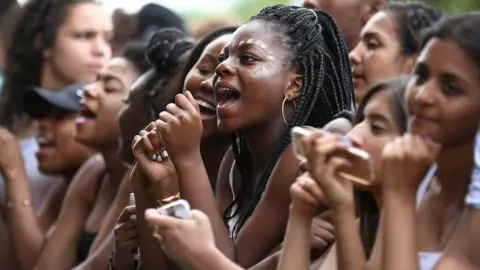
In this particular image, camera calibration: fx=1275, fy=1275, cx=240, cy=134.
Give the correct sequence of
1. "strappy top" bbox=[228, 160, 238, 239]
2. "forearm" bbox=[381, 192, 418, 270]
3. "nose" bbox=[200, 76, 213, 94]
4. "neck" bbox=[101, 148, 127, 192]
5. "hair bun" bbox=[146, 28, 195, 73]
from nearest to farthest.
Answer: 1. "forearm" bbox=[381, 192, 418, 270]
2. "strappy top" bbox=[228, 160, 238, 239]
3. "nose" bbox=[200, 76, 213, 94]
4. "hair bun" bbox=[146, 28, 195, 73]
5. "neck" bbox=[101, 148, 127, 192]

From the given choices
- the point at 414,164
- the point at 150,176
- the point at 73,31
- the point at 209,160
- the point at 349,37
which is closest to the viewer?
the point at 414,164

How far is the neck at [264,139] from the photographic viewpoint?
384 centimetres

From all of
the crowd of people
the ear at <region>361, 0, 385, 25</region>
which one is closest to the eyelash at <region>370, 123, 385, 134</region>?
the crowd of people

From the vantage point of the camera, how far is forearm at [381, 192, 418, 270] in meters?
2.92

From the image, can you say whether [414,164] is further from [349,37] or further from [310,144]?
[349,37]

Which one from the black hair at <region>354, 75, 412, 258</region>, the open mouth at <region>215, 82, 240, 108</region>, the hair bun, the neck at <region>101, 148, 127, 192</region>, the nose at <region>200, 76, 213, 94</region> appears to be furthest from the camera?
the neck at <region>101, 148, 127, 192</region>

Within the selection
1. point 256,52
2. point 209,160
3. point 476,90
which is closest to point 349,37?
point 209,160

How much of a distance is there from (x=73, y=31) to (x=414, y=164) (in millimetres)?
3823

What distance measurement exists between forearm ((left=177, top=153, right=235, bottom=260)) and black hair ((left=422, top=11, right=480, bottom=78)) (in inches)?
30.1

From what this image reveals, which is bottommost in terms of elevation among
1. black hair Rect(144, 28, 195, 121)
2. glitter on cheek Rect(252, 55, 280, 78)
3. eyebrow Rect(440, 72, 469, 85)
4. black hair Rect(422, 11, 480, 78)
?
black hair Rect(144, 28, 195, 121)

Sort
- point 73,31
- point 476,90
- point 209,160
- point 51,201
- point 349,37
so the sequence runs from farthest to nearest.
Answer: point 73,31 → point 51,201 → point 349,37 → point 209,160 → point 476,90

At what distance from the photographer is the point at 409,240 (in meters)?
2.93

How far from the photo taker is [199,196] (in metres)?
3.60

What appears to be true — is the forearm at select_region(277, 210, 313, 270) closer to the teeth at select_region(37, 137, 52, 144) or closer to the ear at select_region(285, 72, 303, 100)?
the ear at select_region(285, 72, 303, 100)
